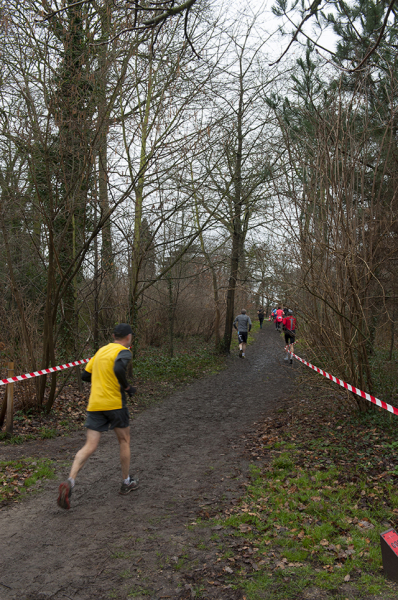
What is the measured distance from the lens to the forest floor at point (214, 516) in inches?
138

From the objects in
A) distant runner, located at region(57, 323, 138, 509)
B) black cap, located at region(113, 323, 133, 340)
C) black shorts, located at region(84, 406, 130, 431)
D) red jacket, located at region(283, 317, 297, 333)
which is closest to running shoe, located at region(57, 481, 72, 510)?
distant runner, located at region(57, 323, 138, 509)

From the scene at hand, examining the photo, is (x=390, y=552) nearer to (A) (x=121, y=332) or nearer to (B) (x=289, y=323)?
(A) (x=121, y=332)

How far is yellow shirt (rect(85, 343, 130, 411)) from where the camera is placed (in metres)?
4.99

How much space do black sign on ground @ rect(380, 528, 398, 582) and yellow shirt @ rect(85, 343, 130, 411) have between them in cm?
288

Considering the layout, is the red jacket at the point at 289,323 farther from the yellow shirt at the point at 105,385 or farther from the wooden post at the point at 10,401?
the yellow shirt at the point at 105,385

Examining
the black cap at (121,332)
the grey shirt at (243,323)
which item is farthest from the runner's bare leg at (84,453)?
the grey shirt at (243,323)

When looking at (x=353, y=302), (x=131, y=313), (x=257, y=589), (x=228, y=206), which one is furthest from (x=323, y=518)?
(x=228, y=206)

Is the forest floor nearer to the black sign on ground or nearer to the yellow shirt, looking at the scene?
the black sign on ground

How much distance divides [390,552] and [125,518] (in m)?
2.52

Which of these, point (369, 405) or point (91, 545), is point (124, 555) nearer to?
point (91, 545)

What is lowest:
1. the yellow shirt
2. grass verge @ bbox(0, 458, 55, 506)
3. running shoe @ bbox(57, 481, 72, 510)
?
grass verge @ bbox(0, 458, 55, 506)

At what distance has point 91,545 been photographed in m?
4.03

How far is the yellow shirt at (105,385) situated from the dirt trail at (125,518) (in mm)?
1083

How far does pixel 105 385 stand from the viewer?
5.00 meters
